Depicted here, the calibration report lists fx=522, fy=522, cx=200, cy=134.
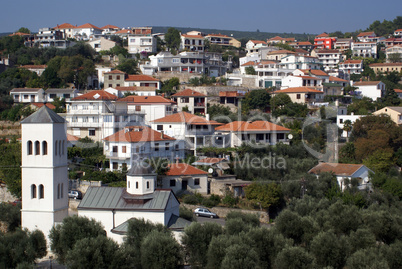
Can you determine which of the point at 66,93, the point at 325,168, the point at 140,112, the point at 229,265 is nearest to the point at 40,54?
the point at 66,93

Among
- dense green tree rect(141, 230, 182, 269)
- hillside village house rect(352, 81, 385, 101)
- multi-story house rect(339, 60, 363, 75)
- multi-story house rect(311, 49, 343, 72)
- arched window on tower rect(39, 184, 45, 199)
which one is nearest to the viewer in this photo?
dense green tree rect(141, 230, 182, 269)

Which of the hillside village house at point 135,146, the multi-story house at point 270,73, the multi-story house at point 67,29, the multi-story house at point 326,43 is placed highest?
the multi-story house at point 67,29

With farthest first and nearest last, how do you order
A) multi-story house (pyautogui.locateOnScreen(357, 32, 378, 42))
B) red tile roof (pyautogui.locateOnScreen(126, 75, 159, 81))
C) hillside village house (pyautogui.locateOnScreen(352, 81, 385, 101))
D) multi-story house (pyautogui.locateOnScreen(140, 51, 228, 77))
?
1. multi-story house (pyautogui.locateOnScreen(357, 32, 378, 42))
2. multi-story house (pyautogui.locateOnScreen(140, 51, 228, 77))
3. hillside village house (pyautogui.locateOnScreen(352, 81, 385, 101))
4. red tile roof (pyautogui.locateOnScreen(126, 75, 159, 81))

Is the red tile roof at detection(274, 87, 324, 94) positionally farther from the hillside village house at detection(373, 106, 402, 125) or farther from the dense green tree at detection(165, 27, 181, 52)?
the dense green tree at detection(165, 27, 181, 52)

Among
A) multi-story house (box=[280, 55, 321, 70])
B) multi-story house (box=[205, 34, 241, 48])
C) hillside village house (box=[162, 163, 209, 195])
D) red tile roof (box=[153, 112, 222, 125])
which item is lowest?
hillside village house (box=[162, 163, 209, 195])

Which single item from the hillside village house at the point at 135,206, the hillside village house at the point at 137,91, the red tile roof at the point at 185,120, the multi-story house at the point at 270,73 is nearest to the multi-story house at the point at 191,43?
the multi-story house at the point at 270,73

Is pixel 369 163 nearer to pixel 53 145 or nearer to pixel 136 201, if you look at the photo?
pixel 136 201

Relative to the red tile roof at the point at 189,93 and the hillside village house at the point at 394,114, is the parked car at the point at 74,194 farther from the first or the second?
the hillside village house at the point at 394,114

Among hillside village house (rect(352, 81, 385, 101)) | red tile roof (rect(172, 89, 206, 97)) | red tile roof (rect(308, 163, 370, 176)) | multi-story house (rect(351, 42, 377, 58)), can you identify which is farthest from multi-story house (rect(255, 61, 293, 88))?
multi-story house (rect(351, 42, 377, 58))
